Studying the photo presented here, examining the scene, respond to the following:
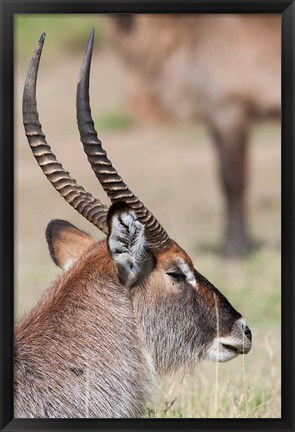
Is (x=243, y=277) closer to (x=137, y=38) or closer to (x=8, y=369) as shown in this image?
(x=137, y=38)

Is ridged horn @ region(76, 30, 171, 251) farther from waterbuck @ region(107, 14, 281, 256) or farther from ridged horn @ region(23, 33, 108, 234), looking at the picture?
waterbuck @ region(107, 14, 281, 256)

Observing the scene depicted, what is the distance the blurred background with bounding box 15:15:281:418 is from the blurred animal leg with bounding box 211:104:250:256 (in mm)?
11

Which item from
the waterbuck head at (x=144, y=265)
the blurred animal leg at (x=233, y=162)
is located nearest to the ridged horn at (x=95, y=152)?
the waterbuck head at (x=144, y=265)

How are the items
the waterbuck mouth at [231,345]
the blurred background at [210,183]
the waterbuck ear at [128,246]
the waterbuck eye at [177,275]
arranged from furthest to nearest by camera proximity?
the blurred background at [210,183]
the waterbuck mouth at [231,345]
the waterbuck eye at [177,275]
the waterbuck ear at [128,246]

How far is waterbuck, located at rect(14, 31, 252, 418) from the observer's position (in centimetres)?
404

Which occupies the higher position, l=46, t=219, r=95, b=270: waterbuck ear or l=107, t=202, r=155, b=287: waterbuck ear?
l=46, t=219, r=95, b=270: waterbuck ear

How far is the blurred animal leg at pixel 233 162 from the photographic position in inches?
480

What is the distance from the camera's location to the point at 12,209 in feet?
13.4

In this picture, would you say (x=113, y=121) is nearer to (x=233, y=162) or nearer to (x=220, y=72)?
(x=233, y=162)

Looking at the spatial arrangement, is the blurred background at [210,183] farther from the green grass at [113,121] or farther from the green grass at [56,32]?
the green grass at [56,32]

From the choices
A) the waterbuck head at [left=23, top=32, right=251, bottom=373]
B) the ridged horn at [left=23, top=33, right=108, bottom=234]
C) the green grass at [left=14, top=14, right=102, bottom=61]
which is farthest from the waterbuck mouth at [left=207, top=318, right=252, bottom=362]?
the green grass at [left=14, top=14, right=102, bottom=61]

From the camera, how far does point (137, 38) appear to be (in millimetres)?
12211

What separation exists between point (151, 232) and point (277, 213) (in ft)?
33.3

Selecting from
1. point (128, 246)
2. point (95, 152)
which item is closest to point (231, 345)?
point (128, 246)
